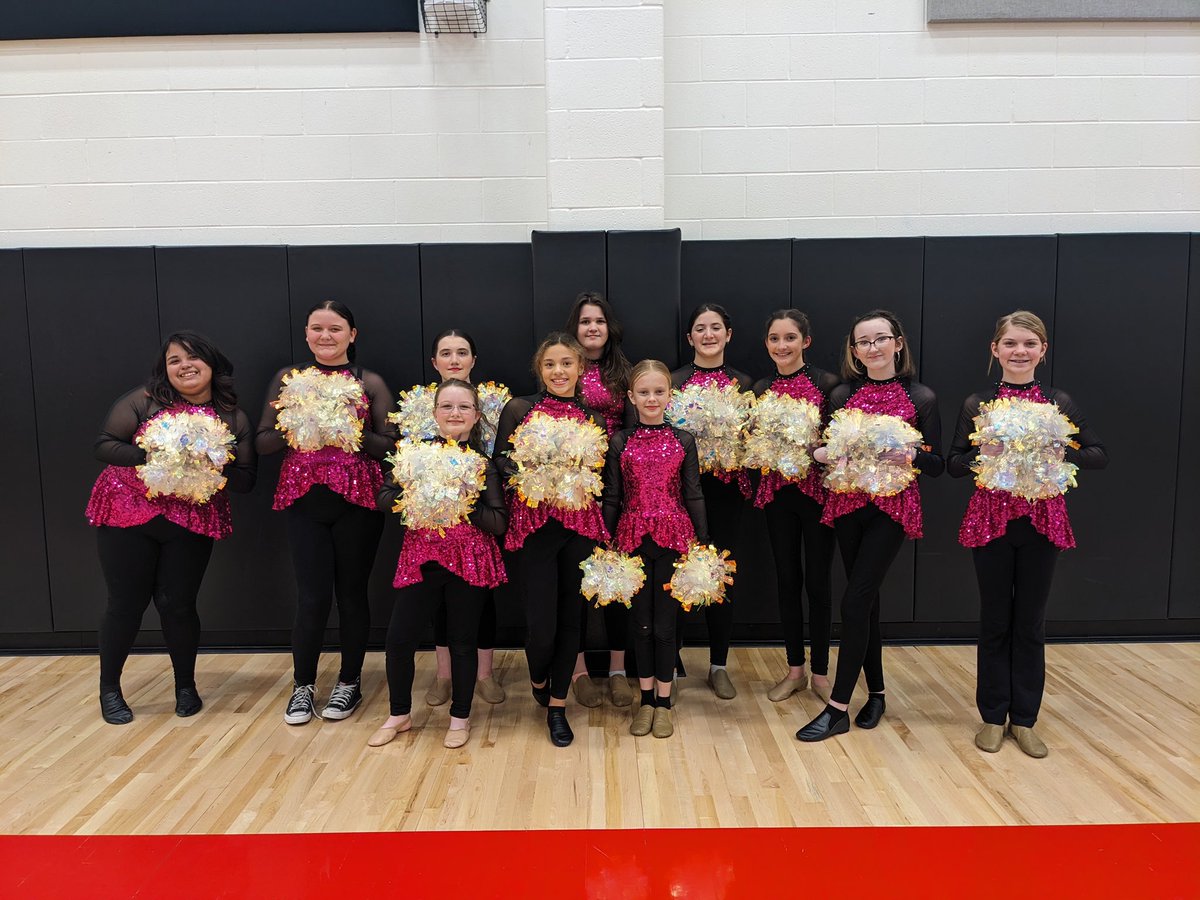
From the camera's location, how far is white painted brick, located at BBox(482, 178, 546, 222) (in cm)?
468

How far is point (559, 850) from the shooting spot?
2.70 m

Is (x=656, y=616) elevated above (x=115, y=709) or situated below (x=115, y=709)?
above

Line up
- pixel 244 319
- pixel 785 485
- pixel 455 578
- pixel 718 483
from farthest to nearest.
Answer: pixel 244 319 < pixel 718 483 < pixel 785 485 < pixel 455 578

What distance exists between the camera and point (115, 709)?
376cm

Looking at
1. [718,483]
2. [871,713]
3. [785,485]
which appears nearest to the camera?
[871,713]

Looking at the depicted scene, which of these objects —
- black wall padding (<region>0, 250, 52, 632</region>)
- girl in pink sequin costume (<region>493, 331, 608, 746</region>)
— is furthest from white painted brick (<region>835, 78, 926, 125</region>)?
black wall padding (<region>0, 250, 52, 632</region>)

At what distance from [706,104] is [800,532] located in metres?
2.46

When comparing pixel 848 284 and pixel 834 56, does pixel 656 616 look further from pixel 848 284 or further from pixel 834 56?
pixel 834 56

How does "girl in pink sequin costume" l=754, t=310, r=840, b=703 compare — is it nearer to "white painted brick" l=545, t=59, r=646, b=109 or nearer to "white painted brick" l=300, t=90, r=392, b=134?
"white painted brick" l=545, t=59, r=646, b=109

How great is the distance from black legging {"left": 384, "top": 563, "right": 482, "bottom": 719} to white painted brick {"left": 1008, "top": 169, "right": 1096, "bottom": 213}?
368 centimetres

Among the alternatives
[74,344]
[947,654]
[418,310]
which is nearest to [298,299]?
[418,310]

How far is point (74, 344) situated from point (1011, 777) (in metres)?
4.85

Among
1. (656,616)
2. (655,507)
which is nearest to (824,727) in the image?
(656,616)

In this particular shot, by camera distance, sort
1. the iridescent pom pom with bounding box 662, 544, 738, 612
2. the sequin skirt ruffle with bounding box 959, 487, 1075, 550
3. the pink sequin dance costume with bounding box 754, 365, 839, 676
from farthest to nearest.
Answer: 1. the pink sequin dance costume with bounding box 754, 365, 839, 676
2. the iridescent pom pom with bounding box 662, 544, 738, 612
3. the sequin skirt ruffle with bounding box 959, 487, 1075, 550
